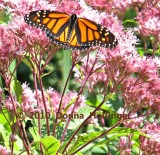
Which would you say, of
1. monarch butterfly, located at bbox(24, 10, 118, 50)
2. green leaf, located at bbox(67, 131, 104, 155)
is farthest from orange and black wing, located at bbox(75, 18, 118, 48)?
green leaf, located at bbox(67, 131, 104, 155)

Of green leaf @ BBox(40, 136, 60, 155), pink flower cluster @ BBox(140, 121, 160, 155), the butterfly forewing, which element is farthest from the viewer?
pink flower cluster @ BBox(140, 121, 160, 155)

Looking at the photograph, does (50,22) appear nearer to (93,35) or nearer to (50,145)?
(93,35)

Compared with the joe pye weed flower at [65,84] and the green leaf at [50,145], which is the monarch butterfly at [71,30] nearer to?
the joe pye weed flower at [65,84]

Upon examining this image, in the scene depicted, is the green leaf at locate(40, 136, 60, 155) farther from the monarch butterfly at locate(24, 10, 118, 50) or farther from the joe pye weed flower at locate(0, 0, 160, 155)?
the monarch butterfly at locate(24, 10, 118, 50)

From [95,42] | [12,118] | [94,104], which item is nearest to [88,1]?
[94,104]

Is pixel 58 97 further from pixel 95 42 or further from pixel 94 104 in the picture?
pixel 95 42

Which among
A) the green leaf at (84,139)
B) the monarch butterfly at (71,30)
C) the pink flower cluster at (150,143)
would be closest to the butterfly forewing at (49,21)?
the monarch butterfly at (71,30)

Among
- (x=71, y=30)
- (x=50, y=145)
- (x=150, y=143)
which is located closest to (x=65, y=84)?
(x=71, y=30)
